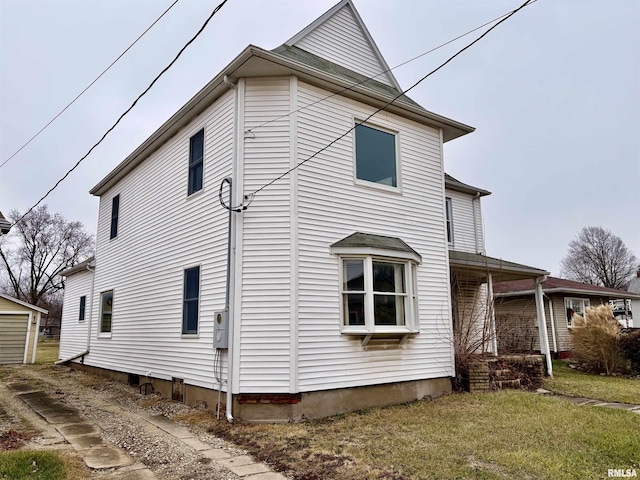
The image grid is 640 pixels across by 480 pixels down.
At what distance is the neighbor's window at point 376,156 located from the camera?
9.13 meters

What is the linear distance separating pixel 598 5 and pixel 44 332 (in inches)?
2369

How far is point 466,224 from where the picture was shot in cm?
1508

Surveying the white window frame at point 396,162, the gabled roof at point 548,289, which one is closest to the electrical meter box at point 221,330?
the white window frame at point 396,162

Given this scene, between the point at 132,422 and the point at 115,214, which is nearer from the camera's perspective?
the point at 132,422

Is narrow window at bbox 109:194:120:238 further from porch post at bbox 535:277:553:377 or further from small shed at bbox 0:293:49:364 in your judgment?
porch post at bbox 535:277:553:377

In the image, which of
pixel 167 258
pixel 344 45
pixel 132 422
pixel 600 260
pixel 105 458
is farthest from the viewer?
pixel 600 260

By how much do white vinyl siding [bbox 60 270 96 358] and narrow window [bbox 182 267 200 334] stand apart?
7.10 metres

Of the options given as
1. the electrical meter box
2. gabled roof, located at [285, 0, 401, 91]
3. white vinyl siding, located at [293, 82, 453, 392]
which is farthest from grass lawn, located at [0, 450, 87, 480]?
gabled roof, located at [285, 0, 401, 91]

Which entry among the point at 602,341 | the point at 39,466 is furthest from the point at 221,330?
the point at 602,341

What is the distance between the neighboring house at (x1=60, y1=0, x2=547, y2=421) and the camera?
757 cm

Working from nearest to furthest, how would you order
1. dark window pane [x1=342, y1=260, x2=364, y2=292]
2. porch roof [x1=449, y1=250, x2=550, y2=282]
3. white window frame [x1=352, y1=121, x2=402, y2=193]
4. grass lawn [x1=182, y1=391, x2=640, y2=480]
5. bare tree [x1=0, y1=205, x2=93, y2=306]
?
grass lawn [x1=182, y1=391, x2=640, y2=480], dark window pane [x1=342, y1=260, x2=364, y2=292], white window frame [x1=352, y1=121, x2=402, y2=193], porch roof [x1=449, y1=250, x2=550, y2=282], bare tree [x1=0, y1=205, x2=93, y2=306]

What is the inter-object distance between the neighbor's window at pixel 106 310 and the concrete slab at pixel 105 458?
8.03 meters

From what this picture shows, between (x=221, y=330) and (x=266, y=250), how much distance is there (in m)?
1.53

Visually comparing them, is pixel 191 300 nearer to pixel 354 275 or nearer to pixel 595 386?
pixel 354 275
